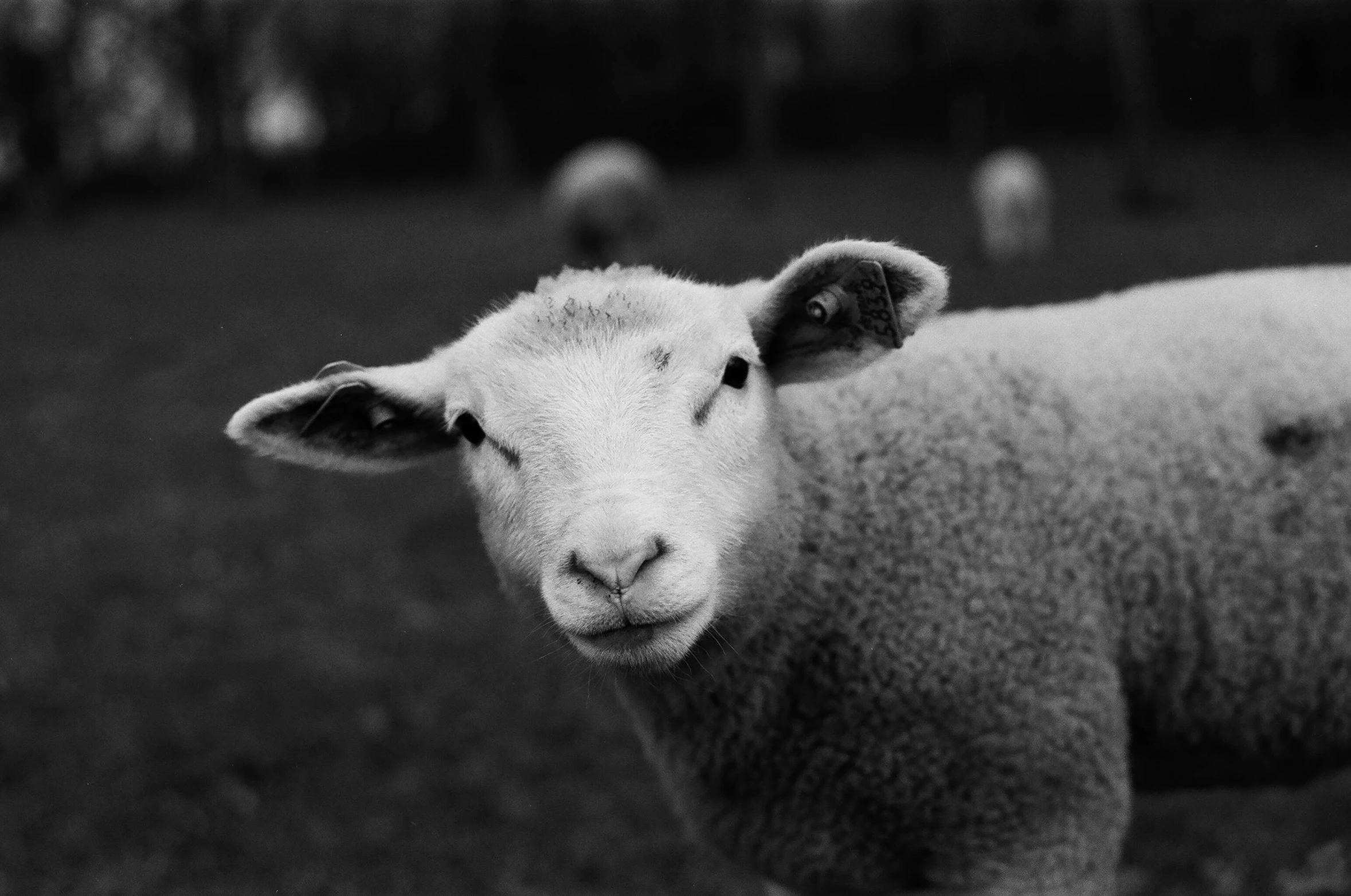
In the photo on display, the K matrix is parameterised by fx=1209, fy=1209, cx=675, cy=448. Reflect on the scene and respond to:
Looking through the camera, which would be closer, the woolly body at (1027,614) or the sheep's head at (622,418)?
the sheep's head at (622,418)

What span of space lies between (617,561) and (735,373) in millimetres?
710

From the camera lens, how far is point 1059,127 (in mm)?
25984

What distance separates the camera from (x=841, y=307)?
9.65ft

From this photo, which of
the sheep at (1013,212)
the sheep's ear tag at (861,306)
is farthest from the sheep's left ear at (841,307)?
the sheep at (1013,212)

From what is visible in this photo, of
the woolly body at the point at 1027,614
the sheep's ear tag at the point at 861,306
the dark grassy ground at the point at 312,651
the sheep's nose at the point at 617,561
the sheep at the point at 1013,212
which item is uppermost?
the sheep's ear tag at the point at 861,306

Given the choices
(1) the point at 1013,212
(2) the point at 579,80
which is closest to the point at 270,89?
(2) the point at 579,80

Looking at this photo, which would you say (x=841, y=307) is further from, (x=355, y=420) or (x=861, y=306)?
(x=355, y=420)

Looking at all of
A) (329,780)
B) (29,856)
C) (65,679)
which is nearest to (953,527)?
(329,780)

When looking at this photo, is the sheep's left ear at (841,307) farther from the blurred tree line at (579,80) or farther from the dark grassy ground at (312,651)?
the blurred tree line at (579,80)

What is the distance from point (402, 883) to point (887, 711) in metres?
2.57

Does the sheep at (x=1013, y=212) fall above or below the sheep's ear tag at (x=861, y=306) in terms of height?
below

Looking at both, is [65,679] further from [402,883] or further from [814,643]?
[814,643]

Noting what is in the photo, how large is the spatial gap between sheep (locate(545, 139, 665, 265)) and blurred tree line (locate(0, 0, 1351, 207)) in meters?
2.96

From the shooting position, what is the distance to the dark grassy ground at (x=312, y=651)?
4758 millimetres
